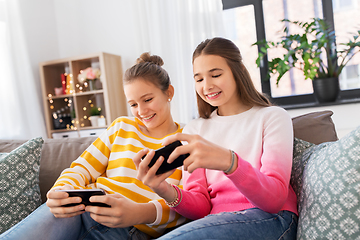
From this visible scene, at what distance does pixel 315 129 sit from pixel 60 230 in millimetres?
1052

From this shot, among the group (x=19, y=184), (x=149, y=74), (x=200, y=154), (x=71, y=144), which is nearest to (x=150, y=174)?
(x=200, y=154)

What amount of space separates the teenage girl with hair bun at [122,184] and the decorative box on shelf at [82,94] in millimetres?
1878

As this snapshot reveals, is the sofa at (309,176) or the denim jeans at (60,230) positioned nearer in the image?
the sofa at (309,176)

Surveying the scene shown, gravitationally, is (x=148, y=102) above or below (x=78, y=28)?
below

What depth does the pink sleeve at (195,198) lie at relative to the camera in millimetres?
1006

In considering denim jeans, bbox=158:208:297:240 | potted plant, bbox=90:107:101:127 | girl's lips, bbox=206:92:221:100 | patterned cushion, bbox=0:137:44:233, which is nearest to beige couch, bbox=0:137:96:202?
patterned cushion, bbox=0:137:44:233

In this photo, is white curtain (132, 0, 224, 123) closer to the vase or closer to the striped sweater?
the vase

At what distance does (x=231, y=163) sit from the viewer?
79 centimetres

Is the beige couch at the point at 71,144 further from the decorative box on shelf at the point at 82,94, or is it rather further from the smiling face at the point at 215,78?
the decorative box on shelf at the point at 82,94

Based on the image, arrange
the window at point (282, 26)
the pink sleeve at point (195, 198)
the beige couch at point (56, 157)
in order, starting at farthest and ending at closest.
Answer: the window at point (282, 26), the beige couch at point (56, 157), the pink sleeve at point (195, 198)

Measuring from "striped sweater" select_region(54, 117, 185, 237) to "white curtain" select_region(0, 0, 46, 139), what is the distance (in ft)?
7.10

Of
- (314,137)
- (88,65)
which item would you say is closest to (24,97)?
(88,65)

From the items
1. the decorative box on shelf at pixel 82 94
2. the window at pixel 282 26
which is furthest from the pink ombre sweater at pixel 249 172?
the decorative box on shelf at pixel 82 94

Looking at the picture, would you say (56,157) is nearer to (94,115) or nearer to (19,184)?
(19,184)
